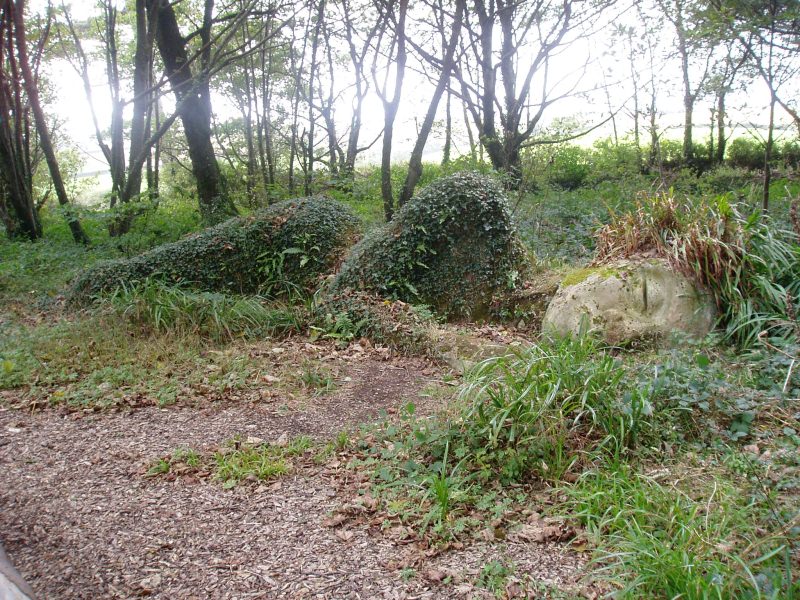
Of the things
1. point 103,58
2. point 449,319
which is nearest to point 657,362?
point 449,319

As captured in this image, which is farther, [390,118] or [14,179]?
[14,179]

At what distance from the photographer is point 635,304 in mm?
5711

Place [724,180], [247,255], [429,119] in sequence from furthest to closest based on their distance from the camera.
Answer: [724,180] → [429,119] → [247,255]

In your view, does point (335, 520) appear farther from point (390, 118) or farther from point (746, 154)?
point (746, 154)

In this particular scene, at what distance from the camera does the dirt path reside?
2709mm

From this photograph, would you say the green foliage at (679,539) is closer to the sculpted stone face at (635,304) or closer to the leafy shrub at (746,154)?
the sculpted stone face at (635,304)

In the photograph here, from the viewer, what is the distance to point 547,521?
301 cm

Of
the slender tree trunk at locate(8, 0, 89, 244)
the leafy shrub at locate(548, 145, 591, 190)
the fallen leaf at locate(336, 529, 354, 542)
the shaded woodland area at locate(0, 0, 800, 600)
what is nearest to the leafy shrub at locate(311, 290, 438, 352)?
the shaded woodland area at locate(0, 0, 800, 600)

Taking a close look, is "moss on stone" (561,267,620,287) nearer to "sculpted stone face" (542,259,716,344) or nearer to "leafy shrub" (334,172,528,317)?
"sculpted stone face" (542,259,716,344)

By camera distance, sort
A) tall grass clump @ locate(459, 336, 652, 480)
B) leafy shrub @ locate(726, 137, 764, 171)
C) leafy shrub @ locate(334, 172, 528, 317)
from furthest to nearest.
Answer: leafy shrub @ locate(726, 137, 764, 171) < leafy shrub @ locate(334, 172, 528, 317) < tall grass clump @ locate(459, 336, 652, 480)

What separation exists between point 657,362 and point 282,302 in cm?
478

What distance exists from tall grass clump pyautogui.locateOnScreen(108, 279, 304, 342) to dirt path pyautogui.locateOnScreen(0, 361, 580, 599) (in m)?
2.08

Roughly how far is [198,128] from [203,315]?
20.0 feet

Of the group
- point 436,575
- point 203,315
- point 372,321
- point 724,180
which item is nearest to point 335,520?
point 436,575
